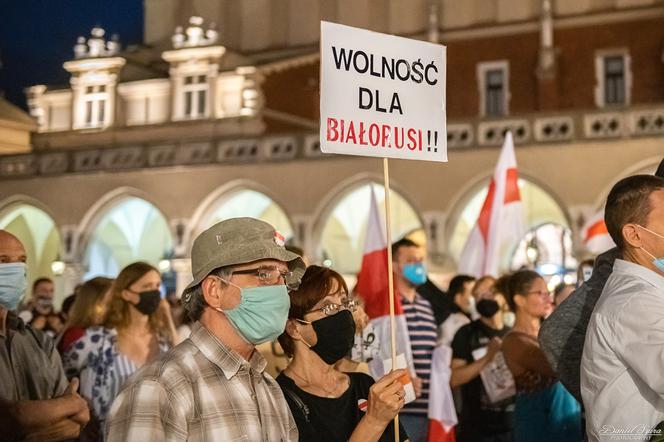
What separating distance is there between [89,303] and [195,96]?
22796mm

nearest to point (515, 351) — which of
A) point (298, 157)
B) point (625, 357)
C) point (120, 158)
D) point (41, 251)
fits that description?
point (625, 357)

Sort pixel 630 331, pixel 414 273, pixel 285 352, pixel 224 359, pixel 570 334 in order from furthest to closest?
pixel 414 273 → pixel 285 352 → pixel 570 334 → pixel 630 331 → pixel 224 359

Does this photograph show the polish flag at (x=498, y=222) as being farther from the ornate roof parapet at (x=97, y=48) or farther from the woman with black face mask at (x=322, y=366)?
the ornate roof parapet at (x=97, y=48)

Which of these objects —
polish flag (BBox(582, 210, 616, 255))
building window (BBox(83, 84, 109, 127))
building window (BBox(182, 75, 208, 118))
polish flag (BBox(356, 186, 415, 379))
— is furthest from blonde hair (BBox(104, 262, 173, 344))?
building window (BBox(83, 84, 109, 127))

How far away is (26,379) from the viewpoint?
4.17m

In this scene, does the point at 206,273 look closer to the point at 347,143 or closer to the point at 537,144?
the point at 347,143

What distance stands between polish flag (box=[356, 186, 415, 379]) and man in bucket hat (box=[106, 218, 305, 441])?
3012mm

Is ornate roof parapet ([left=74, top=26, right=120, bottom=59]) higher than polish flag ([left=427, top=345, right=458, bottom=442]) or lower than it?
higher

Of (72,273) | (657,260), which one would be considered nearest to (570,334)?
(657,260)

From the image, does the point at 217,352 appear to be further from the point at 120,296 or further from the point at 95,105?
the point at 95,105

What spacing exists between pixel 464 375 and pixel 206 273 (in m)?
3.79

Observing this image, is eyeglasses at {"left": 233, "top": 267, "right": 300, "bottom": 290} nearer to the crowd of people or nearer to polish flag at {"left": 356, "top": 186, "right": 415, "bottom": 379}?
the crowd of people

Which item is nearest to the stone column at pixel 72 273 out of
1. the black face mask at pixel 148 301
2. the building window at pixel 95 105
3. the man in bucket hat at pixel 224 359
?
the building window at pixel 95 105

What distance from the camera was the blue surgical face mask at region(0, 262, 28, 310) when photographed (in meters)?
4.02
